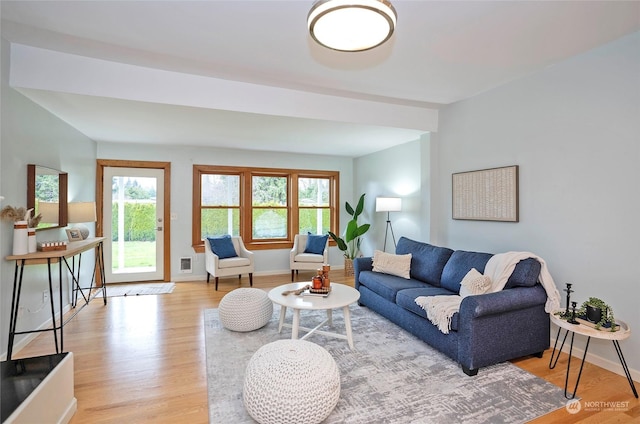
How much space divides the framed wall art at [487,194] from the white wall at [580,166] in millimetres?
88

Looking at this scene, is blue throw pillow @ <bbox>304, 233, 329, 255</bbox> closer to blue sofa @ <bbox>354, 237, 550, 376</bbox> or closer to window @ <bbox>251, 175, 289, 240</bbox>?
window @ <bbox>251, 175, 289, 240</bbox>

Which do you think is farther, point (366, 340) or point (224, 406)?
point (366, 340)

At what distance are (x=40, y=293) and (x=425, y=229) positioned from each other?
4598mm

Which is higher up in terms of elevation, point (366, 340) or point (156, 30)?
point (156, 30)

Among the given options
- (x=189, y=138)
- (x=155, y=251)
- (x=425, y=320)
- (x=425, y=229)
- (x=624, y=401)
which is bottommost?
(x=624, y=401)

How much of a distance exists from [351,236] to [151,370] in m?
3.81

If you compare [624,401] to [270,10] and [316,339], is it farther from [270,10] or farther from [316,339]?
[270,10]

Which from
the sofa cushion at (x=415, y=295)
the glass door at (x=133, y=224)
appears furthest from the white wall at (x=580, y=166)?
the glass door at (x=133, y=224)

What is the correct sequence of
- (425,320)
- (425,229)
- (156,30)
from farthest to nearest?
(425,229) < (425,320) < (156,30)

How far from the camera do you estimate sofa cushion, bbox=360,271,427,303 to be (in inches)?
129

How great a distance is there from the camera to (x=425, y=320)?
2760mm

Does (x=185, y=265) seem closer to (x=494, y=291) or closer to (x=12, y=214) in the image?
(x=12, y=214)

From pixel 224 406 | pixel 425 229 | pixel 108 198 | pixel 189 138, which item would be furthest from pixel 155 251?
pixel 425 229

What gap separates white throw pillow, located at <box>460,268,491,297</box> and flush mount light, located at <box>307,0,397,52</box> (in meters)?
2.12
